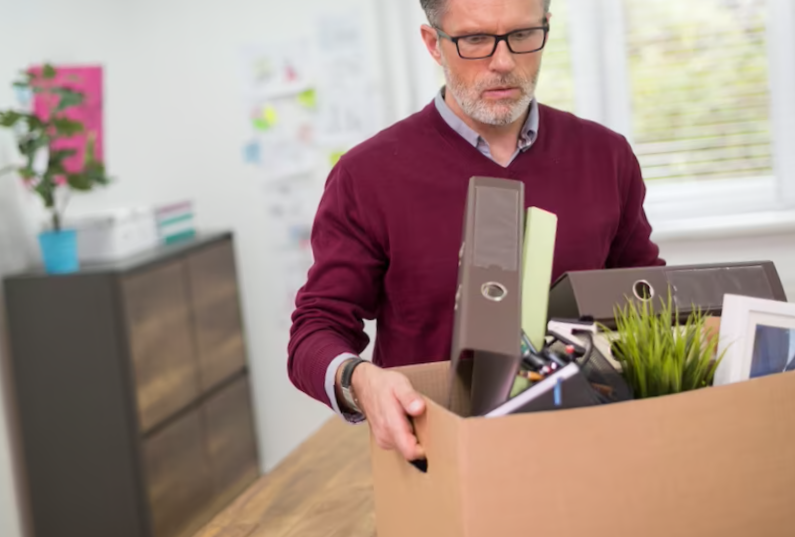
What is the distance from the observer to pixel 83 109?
3.78 m

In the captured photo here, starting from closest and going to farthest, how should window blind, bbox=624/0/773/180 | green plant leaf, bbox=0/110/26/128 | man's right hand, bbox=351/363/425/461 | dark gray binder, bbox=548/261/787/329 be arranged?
man's right hand, bbox=351/363/425/461 → dark gray binder, bbox=548/261/787/329 → green plant leaf, bbox=0/110/26/128 → window blind, bbox=624/0/773/180

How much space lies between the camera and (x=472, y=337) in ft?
2.76

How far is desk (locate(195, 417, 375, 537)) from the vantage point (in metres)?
1.54

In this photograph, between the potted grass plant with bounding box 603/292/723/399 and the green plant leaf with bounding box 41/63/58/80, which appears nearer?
the potted grass plant with bounding box 603/292/723/399

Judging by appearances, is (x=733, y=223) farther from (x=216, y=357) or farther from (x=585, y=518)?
(x=585, y=518)

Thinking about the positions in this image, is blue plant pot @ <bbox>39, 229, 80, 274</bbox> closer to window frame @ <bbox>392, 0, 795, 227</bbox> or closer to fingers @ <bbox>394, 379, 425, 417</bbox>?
window frame @ <bbox>392, 0, 795, 227</bbox>

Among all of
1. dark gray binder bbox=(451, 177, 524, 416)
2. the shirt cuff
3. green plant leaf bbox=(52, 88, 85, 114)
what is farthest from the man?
green plant leaf bbox=(52, 88, 85, 114)

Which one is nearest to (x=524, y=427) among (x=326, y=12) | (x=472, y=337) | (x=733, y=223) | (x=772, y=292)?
(x=472, y=337)

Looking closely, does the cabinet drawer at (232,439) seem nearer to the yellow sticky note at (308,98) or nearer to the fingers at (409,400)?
the yellow sticky note at (308,98)

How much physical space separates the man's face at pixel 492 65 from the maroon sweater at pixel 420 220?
10cm

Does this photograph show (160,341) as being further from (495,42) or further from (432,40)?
(495,42)

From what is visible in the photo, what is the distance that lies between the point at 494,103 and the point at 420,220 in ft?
0.70

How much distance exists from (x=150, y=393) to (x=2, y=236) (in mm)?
691

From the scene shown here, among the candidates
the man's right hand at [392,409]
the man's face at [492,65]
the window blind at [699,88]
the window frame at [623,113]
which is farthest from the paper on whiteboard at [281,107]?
the man's right hand at [392,409]
